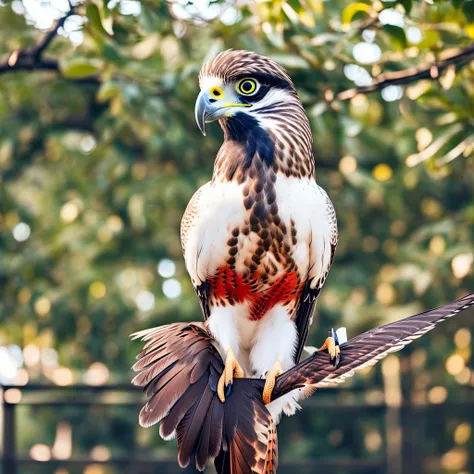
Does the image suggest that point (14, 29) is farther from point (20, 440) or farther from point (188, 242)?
point (188, 242)

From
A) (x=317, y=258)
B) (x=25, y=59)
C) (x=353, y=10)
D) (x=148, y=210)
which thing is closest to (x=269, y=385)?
(x=317, y=258)

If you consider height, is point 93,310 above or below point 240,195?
below

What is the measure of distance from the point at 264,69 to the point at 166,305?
15.9 feet

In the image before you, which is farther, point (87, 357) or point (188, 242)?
point (87, 357)

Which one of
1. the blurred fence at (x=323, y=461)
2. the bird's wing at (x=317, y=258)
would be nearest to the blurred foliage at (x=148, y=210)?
the blurred fence at (x=323, y=461)

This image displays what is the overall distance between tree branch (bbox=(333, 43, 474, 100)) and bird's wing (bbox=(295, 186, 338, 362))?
1.12 metres

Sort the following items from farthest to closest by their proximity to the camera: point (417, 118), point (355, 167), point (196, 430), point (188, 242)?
point (355, 167)
point (417, 118)
point (188, 242)
point (196, 430)

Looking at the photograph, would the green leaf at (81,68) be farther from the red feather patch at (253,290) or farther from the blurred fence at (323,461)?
the blurred fence at (323,461)

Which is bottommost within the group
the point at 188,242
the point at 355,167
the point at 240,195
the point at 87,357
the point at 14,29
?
the point at 87,357

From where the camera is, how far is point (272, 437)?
3.26 meters

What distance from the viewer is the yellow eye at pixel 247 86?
3281mm

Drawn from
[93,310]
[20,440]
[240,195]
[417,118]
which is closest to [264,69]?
[240,195]

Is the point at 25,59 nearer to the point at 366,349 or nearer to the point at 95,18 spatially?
the point at 95,18

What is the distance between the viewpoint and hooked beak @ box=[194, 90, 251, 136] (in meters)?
3.21
